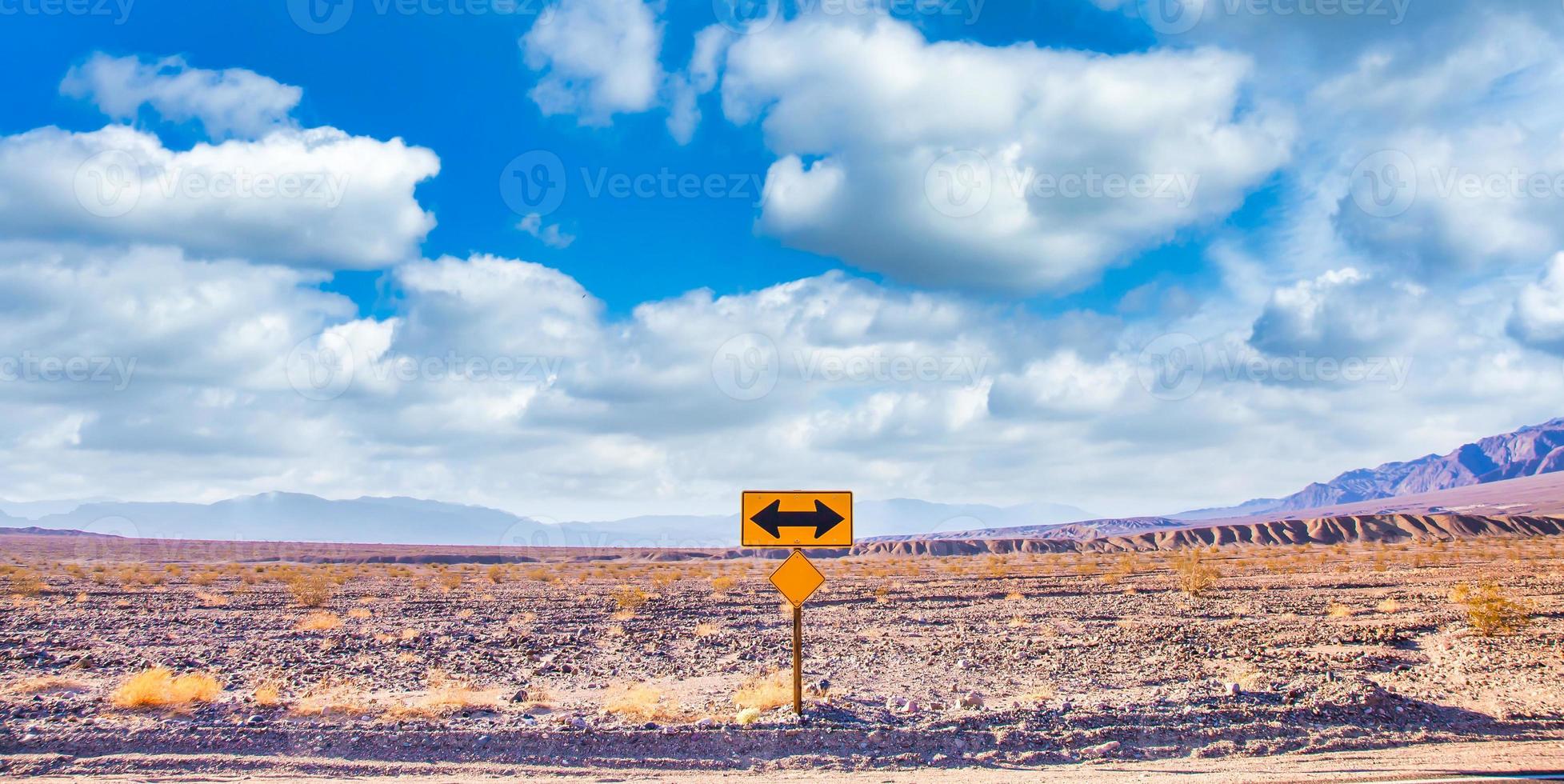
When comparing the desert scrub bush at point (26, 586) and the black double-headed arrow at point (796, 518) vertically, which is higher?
the black double-headed arrow at point (796, 518)

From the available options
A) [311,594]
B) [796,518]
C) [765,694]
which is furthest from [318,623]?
[796,518]

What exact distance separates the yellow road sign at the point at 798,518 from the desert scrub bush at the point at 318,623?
58.3 ft

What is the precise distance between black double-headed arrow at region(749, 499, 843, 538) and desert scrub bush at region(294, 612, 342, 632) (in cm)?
1784

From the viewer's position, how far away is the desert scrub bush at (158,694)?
40.6 feet

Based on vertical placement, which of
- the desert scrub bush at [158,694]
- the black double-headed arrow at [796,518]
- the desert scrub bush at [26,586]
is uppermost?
the black double-headed arrow at [796,518]

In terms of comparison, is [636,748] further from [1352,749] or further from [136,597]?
[136,597]

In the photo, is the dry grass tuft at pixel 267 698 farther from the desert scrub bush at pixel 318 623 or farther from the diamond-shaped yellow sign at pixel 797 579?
the desert scrub bush at pixel 318 623

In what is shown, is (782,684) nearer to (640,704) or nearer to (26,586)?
(640,704)

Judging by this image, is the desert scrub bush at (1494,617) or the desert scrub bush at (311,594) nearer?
the desert scrub bush at (1494,617)

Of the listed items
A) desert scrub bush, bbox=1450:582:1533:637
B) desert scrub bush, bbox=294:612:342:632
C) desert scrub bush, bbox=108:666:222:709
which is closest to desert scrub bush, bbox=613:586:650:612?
desert scrub bush, bbox=294:612:342:632

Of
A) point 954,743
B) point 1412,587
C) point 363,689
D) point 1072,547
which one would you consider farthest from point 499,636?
point 1072,547

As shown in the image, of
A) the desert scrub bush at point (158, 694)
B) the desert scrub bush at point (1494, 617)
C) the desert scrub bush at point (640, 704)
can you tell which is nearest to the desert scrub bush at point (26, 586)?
the desert scrub bush at point (158, 694)

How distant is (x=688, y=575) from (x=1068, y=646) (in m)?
38.6

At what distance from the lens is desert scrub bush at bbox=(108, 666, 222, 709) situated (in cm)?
1237
